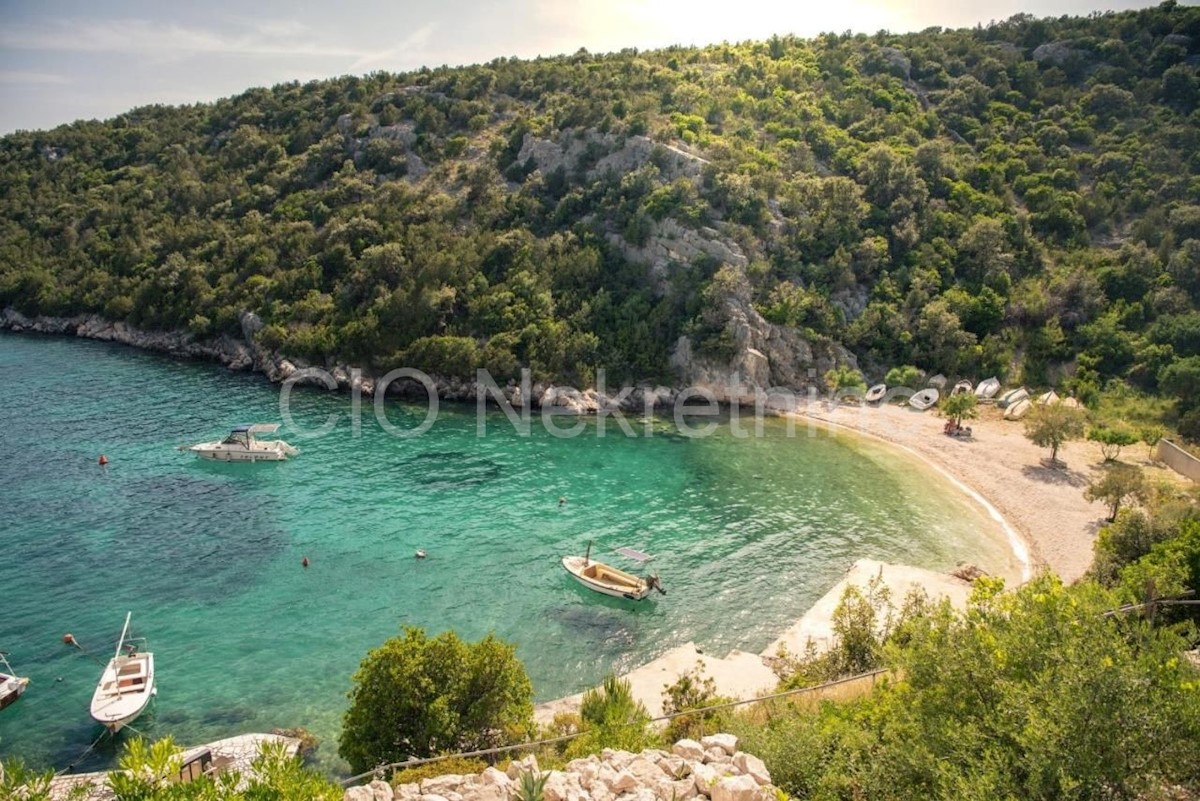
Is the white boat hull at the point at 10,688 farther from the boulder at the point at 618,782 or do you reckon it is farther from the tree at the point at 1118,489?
the tree at the point at 1118,489

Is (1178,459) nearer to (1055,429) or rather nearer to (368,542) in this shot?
(1055,429)

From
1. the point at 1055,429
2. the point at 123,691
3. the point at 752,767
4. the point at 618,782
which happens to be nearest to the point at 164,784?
the point at 618,782

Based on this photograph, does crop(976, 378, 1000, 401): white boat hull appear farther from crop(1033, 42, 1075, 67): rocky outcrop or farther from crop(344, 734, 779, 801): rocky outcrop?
crop(1033, 42, 1075, 67): rocky outcrop

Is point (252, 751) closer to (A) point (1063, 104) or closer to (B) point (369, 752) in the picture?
(B) point (369, 752)

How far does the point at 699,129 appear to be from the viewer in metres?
78.5

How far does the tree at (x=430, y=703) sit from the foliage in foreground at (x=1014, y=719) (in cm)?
699

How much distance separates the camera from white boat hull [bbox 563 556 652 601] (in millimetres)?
31281

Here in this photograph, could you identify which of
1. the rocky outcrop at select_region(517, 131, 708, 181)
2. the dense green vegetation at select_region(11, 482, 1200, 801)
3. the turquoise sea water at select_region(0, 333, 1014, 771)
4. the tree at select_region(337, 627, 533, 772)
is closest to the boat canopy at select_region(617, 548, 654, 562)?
the turquoise sea water at select_region(0, 333, 1014, 771)

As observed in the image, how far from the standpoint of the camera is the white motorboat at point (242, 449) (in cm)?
4553

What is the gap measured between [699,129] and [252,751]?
7409 cm

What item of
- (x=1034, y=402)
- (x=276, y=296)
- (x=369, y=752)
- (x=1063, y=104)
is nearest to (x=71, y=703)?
(x=369, y=752)

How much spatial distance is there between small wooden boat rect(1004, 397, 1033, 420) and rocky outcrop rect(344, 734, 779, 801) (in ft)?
163

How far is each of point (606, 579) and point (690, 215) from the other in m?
43.5

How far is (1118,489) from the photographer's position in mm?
37625
